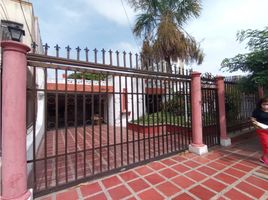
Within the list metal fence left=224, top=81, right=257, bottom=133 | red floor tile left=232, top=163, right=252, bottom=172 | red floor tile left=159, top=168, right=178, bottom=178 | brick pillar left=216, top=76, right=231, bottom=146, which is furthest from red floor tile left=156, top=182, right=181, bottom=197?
metal fence left=224, top=81, right=257, bottom=133

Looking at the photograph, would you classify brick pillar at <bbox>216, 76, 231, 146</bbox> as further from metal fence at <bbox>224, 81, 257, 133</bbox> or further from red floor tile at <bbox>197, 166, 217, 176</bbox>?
red floor tile at <bbox>197, 166, 217, 176</bbox>

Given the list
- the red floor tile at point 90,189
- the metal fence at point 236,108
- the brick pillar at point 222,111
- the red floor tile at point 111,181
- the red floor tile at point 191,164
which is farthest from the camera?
the metal fence at point 236,108

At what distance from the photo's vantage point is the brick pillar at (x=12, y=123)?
236cm

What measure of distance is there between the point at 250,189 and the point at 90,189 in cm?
269

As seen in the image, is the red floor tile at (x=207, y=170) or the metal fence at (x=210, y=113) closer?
the red floor tile at (x=207, y=170)

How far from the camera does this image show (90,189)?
120 inches

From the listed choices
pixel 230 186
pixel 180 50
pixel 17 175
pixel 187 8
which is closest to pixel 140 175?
pixel 230 186

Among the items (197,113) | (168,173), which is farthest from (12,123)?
(197,113)

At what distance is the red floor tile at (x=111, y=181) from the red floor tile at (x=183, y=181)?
1.05 metres

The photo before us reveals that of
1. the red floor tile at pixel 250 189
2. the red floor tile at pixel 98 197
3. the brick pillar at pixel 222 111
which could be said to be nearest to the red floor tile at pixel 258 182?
the red floor tile at pixel 250 189

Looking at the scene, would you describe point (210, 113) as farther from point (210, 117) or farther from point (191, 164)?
point (191, 164)

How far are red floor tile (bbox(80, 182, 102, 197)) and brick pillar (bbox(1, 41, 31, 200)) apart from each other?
2.90 feet

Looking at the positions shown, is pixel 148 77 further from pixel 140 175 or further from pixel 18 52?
pixel 18 52

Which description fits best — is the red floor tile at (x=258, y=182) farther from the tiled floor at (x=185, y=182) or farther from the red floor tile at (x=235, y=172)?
the red floor tile at (x=235, y=172)
